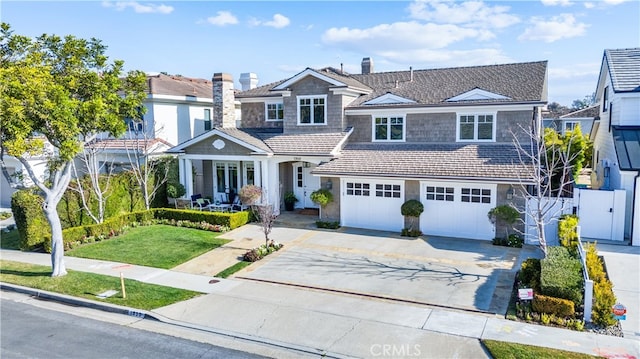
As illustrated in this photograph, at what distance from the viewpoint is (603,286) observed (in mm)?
11156

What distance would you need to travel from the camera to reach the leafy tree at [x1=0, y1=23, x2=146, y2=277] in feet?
44.1

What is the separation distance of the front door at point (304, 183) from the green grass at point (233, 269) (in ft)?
28.5

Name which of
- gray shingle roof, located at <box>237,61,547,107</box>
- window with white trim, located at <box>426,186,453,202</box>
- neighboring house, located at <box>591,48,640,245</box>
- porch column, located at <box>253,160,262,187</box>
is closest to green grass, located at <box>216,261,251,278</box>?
porch column, located at <box>253,160,262,187</box>

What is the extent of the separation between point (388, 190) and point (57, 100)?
12.7 metres

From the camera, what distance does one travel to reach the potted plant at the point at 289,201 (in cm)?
2442

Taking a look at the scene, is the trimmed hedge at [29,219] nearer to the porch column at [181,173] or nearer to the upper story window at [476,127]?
the porch column at [181,173]

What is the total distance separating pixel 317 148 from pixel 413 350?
1339cm

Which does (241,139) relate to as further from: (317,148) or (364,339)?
(364,339)

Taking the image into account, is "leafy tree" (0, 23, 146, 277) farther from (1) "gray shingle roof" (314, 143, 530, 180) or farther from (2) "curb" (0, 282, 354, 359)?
(1) "gray shingle roof" (314, 143, 530, 180)

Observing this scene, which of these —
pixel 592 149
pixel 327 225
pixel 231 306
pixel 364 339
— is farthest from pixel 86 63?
pixel 592 149

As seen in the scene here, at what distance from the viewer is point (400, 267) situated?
15.4 metres

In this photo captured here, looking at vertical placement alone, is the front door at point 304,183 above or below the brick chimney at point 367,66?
below

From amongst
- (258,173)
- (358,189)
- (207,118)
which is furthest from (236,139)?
(207,118)

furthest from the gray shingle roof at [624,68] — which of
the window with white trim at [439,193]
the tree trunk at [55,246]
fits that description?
the tree trunk at [55,246]
